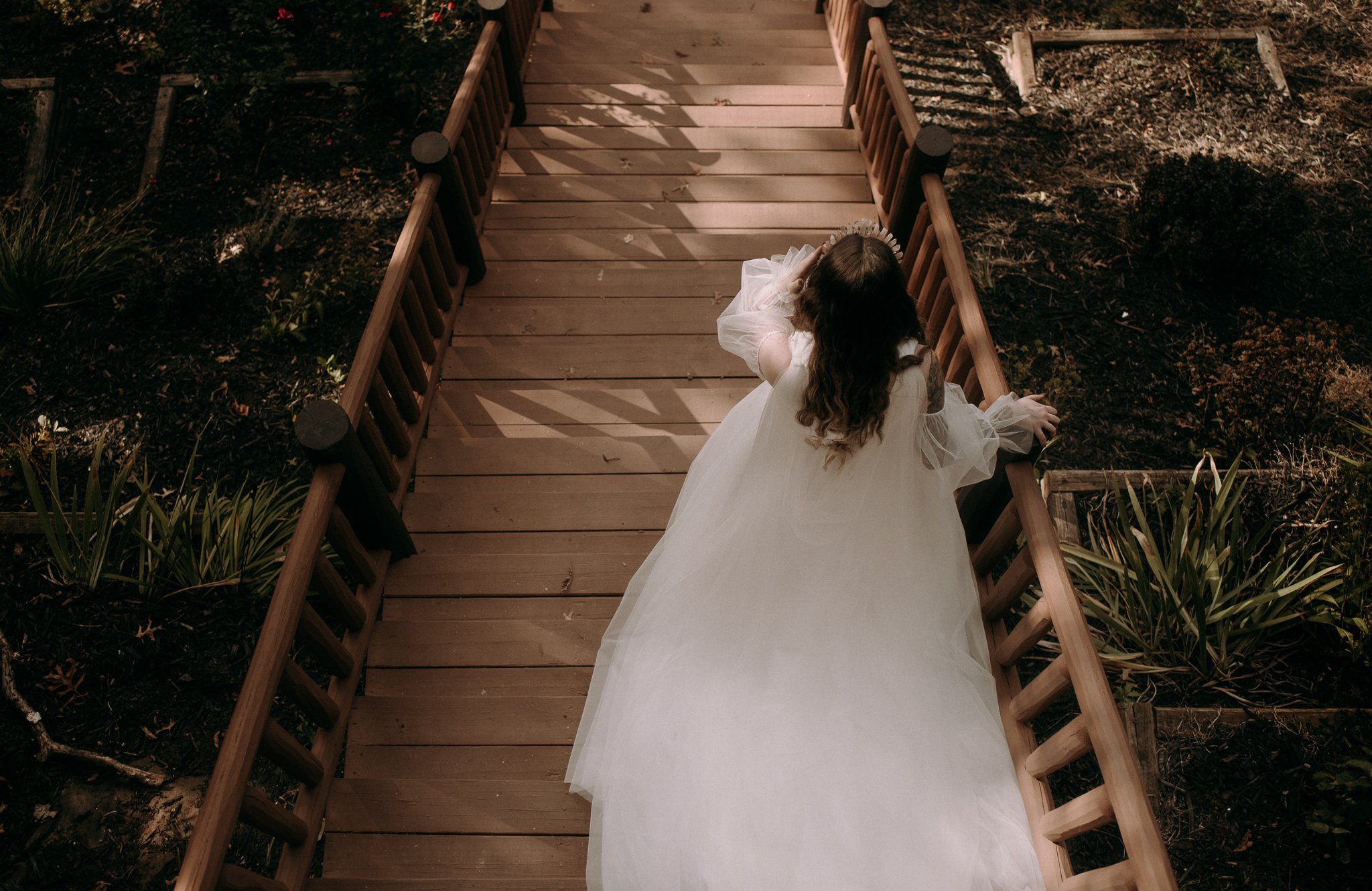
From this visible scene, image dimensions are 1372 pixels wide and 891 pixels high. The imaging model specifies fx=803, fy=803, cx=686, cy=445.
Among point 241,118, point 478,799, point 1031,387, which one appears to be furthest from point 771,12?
point 478,799

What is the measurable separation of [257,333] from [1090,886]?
525 cm

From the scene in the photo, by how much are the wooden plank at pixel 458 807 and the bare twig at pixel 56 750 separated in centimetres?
139

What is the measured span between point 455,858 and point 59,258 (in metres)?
4.73

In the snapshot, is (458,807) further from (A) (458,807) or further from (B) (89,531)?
(B) (89,531)

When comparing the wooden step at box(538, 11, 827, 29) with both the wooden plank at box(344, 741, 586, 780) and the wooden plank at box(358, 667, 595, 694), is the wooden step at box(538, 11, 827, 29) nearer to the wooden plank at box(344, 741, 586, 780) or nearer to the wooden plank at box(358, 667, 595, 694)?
the wooden plank at box(358, 667, 595, 694)

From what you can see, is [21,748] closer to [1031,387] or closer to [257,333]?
[257,333]

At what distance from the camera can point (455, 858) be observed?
293 cm

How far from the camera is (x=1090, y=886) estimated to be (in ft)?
7.39

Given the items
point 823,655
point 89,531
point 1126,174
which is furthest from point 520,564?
point 1126,174

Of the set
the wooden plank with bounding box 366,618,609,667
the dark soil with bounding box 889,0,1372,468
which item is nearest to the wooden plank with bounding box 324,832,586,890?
the wooden plank with bounding box 366,618,609,667

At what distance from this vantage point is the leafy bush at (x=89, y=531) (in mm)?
3828

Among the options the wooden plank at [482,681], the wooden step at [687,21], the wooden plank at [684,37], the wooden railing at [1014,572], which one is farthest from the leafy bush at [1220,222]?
the wooden plank at [482,681]

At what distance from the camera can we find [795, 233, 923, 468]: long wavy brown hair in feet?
7.00

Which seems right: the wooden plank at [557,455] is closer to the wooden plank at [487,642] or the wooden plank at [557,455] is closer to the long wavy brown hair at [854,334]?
the wooden plank at [487,642]
